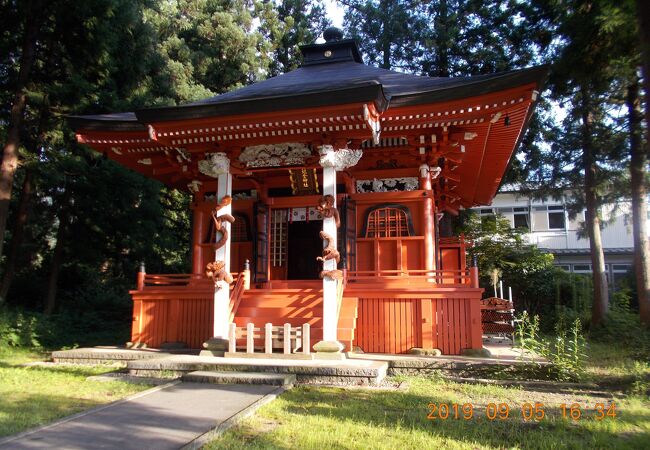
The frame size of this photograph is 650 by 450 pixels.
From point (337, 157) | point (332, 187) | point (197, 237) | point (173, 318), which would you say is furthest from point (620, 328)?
point (173, 318)

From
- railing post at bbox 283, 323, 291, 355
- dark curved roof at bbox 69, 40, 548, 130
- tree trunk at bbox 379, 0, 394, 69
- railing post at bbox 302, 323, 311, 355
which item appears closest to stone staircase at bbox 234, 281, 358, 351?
railing post at bbox 302, 323, 311, 355

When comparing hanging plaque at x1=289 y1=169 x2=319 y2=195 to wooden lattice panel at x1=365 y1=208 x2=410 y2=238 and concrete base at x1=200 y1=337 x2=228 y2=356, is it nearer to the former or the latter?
wooden lattice panel at x1=365 y1=208 x2=410 y2=238

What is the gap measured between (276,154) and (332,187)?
148 cm

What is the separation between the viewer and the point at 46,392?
669cm

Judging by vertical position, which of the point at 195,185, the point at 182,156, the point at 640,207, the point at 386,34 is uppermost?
the point at 386,34

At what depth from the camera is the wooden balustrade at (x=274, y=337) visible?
318 inches

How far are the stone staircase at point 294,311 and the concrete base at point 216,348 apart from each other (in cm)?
30

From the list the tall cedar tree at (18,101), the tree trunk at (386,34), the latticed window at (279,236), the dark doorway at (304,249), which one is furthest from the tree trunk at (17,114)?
the tree trunk at (386,34)

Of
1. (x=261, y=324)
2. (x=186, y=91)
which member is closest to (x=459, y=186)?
(x=261, y=324)

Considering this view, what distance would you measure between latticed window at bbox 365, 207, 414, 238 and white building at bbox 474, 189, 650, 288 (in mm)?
15805

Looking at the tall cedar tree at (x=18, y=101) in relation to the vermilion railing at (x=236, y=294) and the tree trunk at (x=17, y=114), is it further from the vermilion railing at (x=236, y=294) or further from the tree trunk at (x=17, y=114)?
the vermilion railing at (x=236, y=294)

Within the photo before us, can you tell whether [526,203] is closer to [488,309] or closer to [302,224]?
[488,309]

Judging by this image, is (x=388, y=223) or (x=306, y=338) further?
(x=388, y=223)

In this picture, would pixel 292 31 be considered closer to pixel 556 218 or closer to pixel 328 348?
pixel 556 218
